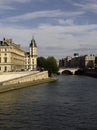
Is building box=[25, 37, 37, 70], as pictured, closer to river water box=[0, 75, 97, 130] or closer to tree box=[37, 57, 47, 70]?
tree box=[37, 57, 47, 70]

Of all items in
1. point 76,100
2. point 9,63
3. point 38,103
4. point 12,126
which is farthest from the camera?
point 9,63

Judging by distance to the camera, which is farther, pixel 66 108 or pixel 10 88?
pixel 10 88

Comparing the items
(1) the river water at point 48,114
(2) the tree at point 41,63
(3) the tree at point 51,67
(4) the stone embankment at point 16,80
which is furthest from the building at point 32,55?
(1) the river water at point 48,114

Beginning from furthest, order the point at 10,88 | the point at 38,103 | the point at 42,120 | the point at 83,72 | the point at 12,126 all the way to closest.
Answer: the point at 83,72 < the point at 10,88 < the point at 38,103 < the point at 42,120 < the point at 12,126

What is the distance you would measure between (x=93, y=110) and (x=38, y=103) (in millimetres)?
6117

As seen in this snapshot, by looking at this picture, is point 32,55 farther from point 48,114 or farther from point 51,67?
point 48,114

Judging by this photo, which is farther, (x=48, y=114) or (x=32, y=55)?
(x=32, y=55)

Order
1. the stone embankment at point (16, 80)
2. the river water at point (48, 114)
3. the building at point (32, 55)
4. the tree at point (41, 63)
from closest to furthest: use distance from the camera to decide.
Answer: the river water at point (48, 114) < the stone embankment at point (16, 80) < the tree at point (41, 63) < the building at point (32, 55)

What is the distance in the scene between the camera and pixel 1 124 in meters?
28.1

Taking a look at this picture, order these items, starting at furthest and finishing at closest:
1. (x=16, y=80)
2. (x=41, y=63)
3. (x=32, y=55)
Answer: (x=32, y=55)
(x=41, y=63)
(x=16, y=80)

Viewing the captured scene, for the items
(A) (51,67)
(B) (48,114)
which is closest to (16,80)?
(B) (48,114)

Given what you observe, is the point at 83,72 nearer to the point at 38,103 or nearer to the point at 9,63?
the point at 9,63

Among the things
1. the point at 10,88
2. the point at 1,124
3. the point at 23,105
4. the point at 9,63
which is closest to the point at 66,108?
the point at 23,105

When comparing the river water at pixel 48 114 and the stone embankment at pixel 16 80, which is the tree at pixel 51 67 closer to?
the stone embankment at pixel 16 80
